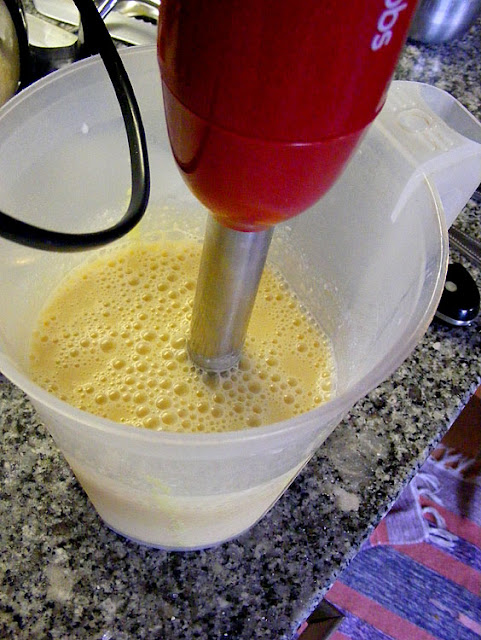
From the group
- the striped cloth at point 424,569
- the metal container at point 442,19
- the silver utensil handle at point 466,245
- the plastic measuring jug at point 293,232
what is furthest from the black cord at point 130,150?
the striped cloth at point 424,569

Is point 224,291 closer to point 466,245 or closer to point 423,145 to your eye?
point 423,145

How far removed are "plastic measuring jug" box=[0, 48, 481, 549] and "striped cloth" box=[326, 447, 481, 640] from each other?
0.62 meters

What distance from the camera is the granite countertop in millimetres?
384

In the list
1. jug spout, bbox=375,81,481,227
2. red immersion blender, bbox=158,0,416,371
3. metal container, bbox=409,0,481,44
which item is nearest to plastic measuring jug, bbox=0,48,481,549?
jug spout, bbox=375,81,481,227

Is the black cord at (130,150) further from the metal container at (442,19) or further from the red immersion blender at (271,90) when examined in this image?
the metal container at (442,19)

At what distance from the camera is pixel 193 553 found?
0.42 meters

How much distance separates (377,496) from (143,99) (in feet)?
1.09

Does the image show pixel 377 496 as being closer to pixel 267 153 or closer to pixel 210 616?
pixel 210 616

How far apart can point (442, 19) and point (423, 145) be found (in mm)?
538

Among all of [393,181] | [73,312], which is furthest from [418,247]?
[73,312]

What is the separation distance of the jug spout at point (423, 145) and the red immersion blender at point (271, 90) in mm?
130

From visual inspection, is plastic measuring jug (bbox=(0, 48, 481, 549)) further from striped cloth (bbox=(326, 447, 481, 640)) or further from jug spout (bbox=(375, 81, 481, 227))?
striped cloth (bbox=(326, 447, 481, 640))

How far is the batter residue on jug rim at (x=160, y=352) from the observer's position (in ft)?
1.41

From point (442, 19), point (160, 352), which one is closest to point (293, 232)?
point (160, 352)
